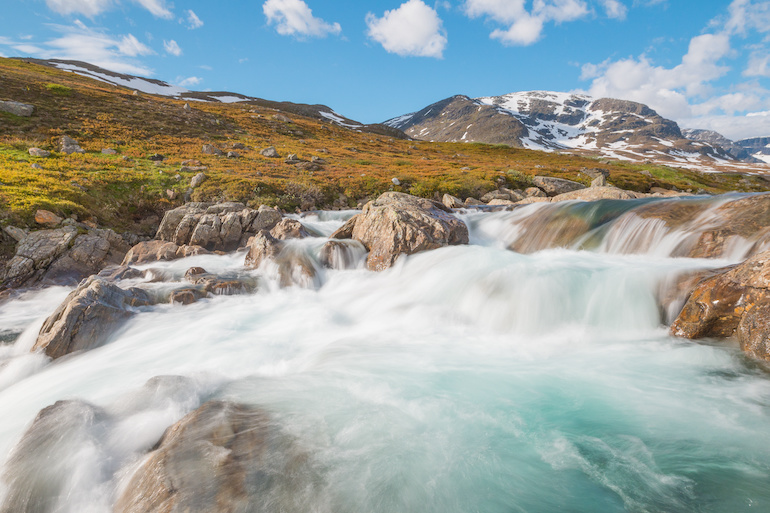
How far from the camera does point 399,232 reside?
1216cm

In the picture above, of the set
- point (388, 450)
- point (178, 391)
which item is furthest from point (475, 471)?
point (178, 391)

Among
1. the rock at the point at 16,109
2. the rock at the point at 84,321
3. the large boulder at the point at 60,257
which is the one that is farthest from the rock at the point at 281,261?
the rock at the point at 16,109

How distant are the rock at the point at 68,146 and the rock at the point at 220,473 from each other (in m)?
30.5

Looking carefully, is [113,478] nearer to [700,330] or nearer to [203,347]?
[203,347]

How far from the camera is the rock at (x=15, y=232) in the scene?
38.5 ft

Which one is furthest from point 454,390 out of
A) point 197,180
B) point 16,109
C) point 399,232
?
point 16,109

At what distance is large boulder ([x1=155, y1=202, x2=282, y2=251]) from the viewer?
1485 cm

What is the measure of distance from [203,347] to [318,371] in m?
2.98

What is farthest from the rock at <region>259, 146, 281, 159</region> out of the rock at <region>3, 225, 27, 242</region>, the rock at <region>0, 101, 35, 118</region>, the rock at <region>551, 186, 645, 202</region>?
the rock at <region>551, 186, 645, 202</region>

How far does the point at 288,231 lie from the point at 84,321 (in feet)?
26.1

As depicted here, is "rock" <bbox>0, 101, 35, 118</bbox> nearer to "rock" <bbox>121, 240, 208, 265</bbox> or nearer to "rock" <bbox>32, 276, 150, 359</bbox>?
"rock" <bbox>121, 240, 208, 265</bbox>

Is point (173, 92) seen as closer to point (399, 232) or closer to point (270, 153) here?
point (270, 153)

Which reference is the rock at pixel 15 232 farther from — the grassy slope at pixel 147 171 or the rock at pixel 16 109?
the rock at pixel 16 109

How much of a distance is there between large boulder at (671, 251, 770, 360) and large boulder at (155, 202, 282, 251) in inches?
592
